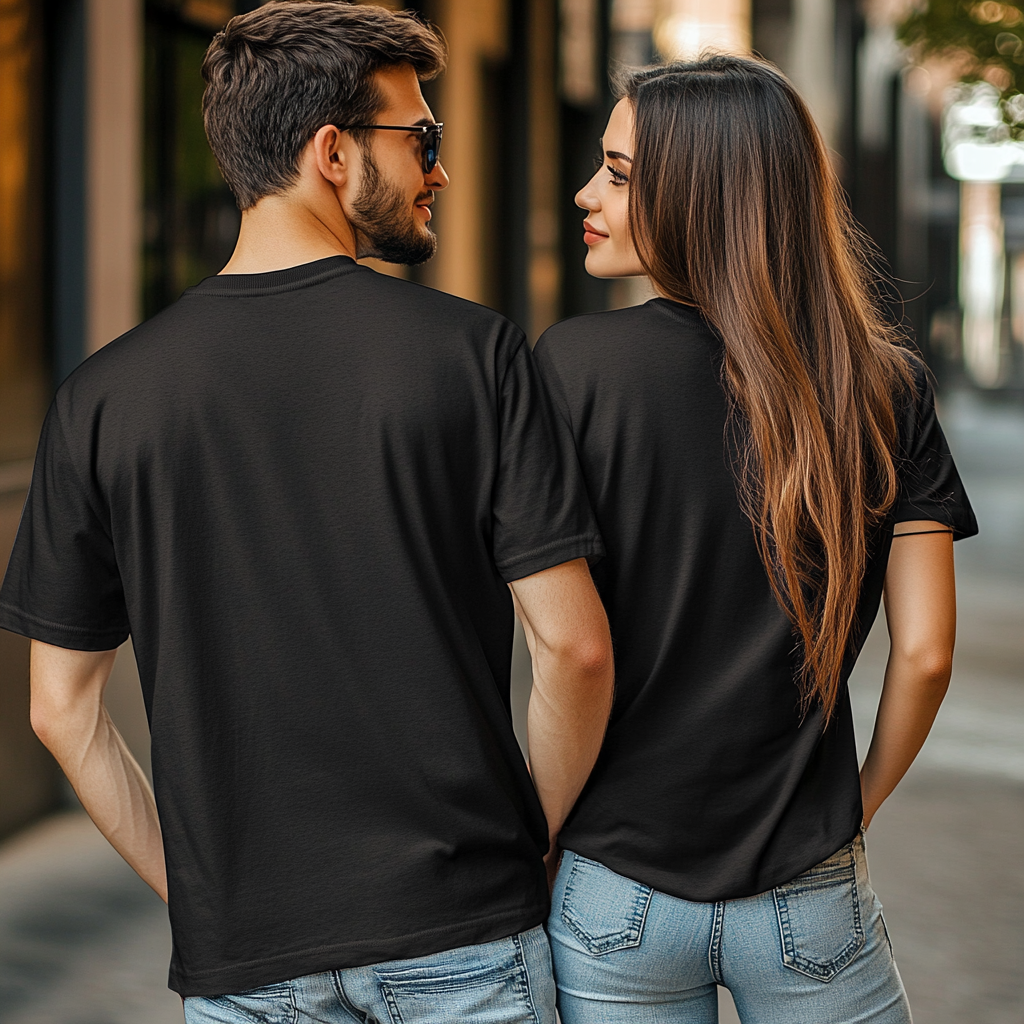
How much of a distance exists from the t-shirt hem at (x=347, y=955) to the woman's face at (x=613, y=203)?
0.82m

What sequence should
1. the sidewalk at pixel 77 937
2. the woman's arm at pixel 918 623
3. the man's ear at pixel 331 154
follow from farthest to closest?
the sidewalk at pixel 77 937
the woman's arm at pixel 918 623
the man's ear at pixel 331 154

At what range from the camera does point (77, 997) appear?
12.4 ft

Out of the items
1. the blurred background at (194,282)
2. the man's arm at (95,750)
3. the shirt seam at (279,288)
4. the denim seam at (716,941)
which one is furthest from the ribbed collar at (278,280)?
the denim seam at (716,941)

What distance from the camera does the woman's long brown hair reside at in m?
1.76

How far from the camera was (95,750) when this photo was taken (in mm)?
1835

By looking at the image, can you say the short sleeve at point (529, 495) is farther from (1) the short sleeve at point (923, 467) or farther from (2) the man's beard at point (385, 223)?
(1) the short sleeve at point (923, 467)

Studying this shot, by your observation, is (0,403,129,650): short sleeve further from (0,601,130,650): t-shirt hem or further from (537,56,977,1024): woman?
(537,56,977,1024): woman

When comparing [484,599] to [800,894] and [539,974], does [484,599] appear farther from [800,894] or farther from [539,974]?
[800,894]

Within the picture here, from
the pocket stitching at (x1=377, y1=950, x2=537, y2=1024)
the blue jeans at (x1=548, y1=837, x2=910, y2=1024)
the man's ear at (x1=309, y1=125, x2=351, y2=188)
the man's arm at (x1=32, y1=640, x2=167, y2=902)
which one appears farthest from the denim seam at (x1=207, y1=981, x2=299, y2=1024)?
the man's ear at (x1=309, y1=125, x2=351, y2=188)

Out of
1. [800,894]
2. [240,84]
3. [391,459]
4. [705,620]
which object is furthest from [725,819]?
[240,84]

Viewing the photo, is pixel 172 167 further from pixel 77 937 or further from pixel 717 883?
pixel 717 883

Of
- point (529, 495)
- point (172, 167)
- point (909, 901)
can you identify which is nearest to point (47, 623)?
point (529, 495)

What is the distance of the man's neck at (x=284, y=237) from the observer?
1682mm

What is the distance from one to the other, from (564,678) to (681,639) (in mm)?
167
